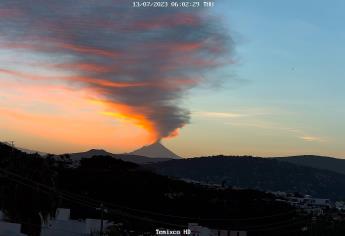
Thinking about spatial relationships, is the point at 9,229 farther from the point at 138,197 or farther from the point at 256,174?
the point at 256,174

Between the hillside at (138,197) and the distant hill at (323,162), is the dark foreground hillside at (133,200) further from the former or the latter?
the distant hill at (323,162)

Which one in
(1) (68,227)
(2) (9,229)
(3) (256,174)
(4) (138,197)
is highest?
(3) (256,174)

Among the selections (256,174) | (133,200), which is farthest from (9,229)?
(256,174)

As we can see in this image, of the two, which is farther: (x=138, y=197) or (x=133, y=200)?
(x=138, y=197)

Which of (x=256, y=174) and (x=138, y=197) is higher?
(x=256, y=174)

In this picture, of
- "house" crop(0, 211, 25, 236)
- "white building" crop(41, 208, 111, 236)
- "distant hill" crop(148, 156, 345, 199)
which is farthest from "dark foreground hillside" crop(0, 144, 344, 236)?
"distant hill" crop(148, 156, 345, 199)

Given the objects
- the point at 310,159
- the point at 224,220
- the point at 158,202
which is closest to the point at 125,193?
the point at 158,202

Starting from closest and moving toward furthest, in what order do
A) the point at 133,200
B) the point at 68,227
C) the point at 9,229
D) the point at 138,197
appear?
Result: the point at 9,229 → the point at 68,227 → the point at 133,200 → the point at 138,197

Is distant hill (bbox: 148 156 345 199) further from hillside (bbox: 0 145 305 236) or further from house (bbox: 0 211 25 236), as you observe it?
house (bbox: 0 211 25 236)

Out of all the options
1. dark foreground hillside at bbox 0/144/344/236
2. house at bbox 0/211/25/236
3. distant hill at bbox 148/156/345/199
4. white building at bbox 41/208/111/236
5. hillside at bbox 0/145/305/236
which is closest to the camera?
house at bbox 0/211/25/236

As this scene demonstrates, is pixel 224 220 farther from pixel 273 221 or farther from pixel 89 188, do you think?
pixel 89 188
